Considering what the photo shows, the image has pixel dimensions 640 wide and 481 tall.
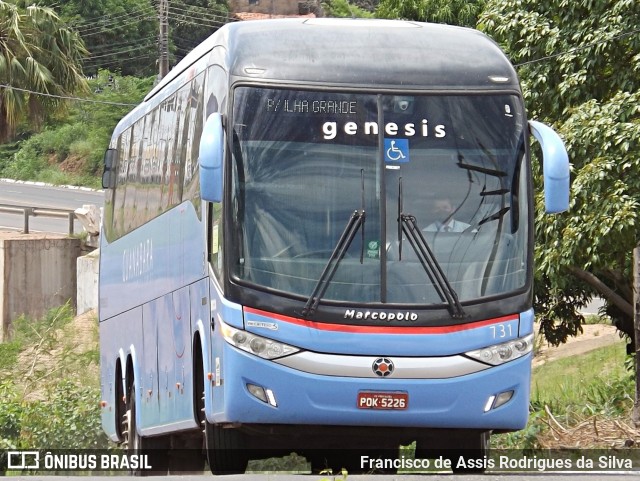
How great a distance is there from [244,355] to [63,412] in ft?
42.8

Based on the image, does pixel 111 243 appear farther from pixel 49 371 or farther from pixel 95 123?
pixel 95 123

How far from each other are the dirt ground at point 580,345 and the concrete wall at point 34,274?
12638 mm

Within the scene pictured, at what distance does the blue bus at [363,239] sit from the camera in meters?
10.4

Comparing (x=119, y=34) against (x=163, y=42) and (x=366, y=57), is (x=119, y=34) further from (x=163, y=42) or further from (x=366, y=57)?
(x=366, y=57)

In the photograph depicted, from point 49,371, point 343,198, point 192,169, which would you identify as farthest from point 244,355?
point 49,371

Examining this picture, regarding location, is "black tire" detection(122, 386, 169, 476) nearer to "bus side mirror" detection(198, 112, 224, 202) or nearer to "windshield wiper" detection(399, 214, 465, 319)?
"bus side mirror" detection(198, 112, 224, 202)

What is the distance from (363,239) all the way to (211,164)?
126cm

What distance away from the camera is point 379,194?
10656 millimetres

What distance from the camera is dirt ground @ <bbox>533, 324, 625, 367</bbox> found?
106 ft

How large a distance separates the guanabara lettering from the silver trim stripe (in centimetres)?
29

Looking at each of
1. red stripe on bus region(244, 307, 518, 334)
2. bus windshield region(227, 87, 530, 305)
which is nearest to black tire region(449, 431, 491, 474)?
red stripe on bus region(244, 307, 518, 334)

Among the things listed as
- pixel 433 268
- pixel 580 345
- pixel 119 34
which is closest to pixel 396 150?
pixel 433 268

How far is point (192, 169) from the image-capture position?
40.9 feet

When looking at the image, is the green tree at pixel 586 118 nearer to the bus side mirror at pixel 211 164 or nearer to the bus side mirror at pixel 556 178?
the bus side mirror at pixel 556 178
